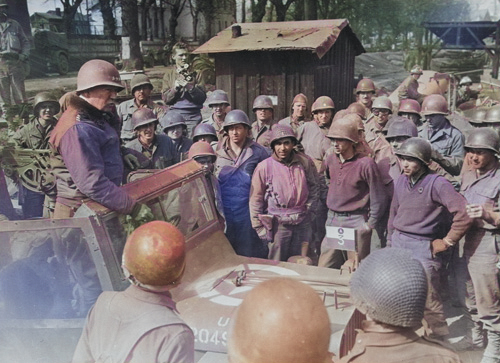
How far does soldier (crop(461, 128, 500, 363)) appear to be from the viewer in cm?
447

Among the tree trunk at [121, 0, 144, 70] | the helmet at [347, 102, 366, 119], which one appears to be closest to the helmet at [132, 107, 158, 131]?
the helmet at [347, 102, 366, 119]

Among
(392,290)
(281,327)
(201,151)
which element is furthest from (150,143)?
(281,327)

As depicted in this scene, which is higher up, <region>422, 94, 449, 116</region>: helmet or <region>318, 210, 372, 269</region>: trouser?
<region>422, 94, 449, 116</region>: helmet

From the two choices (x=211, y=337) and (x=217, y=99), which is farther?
(x=217, y=99)

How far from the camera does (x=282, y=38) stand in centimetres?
1087

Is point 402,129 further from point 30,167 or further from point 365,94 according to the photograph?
point 30,167

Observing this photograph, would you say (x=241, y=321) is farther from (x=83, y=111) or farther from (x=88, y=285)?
(x=83, y=111)

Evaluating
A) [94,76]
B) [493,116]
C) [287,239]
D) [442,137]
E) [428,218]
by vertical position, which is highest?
[94,76]

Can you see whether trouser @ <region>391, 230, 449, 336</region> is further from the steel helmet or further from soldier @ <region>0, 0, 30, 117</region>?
soldier @ <region>0, 0, 30, 117</region>

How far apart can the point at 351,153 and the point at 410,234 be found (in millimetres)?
1079

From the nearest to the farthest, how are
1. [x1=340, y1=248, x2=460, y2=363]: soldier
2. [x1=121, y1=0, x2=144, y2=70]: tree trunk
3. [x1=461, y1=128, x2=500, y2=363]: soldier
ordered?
1. [x1=340, y1=248, x2=460, y2=363]: soldier
2. [x1=461, y1=128, x2=500, y2=363]: soldier
3. [x1=121, y1=0, x2=144, y2=70]: tree trunk

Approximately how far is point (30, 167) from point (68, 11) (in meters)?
19.8

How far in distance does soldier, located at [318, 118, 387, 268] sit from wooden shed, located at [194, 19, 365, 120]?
5.90 meters

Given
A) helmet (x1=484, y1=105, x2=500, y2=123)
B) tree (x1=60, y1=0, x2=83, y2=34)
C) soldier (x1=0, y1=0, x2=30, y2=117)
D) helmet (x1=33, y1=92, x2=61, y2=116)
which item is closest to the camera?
helmet (x1=33, y1=92, x2=61, y2=116)
